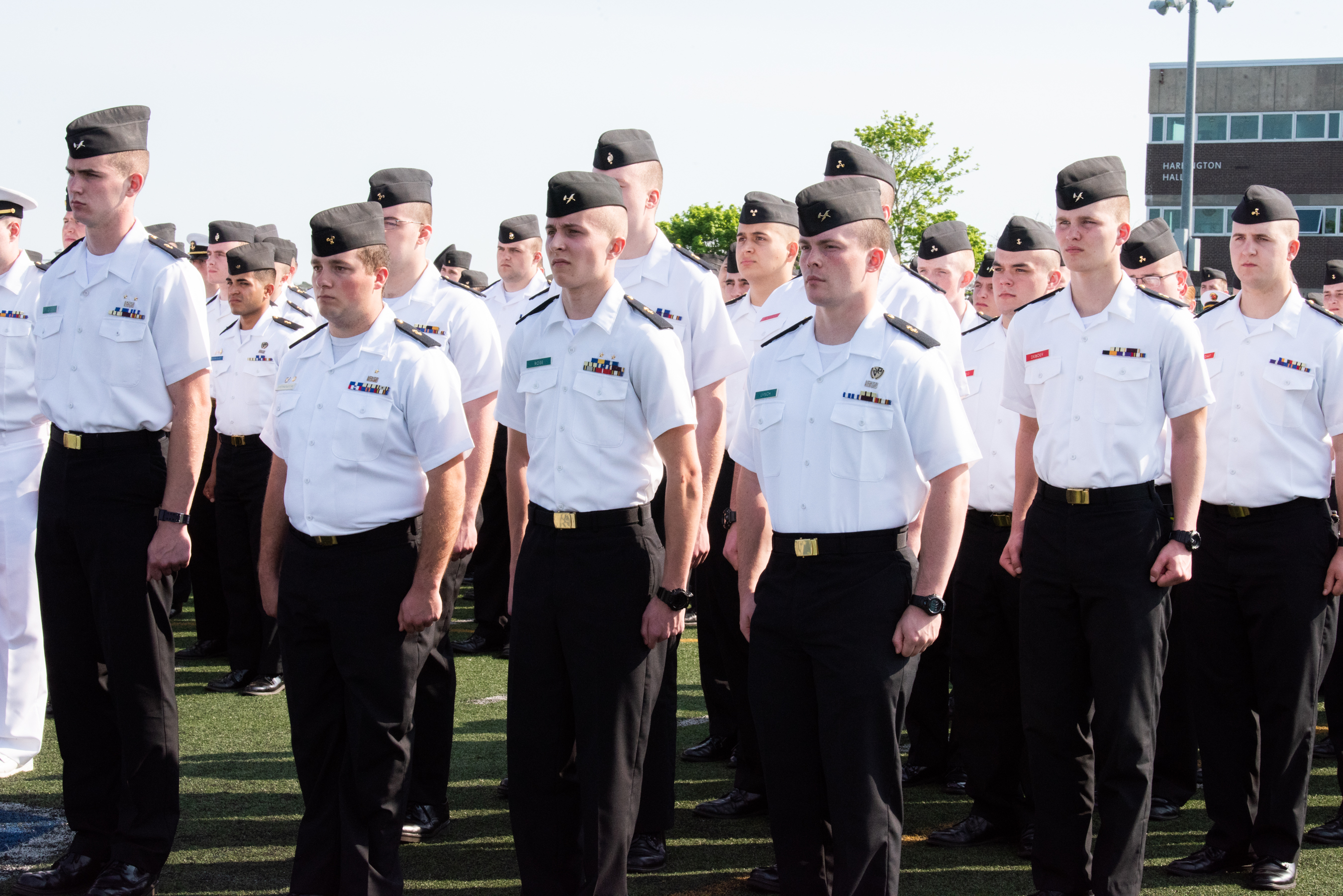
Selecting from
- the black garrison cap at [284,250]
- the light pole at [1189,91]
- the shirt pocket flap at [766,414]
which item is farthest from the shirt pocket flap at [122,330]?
the light pole at [1189,91]

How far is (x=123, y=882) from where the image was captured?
401 cm

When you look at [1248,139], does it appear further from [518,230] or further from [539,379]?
[539,379]

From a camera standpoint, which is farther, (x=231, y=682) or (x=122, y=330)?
(x=231, y=682)

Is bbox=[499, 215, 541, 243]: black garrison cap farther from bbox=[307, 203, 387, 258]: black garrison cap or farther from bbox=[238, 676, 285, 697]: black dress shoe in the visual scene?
bbox=[307, 203, 387, 258]: black garrison cap

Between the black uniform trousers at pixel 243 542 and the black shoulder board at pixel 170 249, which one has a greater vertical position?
the black shoulder board at pixel 170 249

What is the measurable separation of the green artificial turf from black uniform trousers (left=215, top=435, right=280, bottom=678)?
2.22 ft

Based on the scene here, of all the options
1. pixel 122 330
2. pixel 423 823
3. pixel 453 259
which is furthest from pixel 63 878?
pixel 453 259

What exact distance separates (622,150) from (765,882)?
266cm

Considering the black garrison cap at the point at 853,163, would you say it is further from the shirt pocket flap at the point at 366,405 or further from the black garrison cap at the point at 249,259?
the black garrison cap at the point at 249,259

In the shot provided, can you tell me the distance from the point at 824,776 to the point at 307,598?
5.15 ft

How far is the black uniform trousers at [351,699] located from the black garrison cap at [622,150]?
1.73 m

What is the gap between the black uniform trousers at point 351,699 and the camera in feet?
12.4

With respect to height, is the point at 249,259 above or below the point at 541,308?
above

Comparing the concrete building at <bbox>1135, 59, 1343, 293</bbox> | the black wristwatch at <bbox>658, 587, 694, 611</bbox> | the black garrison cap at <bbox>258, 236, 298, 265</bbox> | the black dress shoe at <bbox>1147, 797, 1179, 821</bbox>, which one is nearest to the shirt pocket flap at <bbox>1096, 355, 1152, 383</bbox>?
the black wristwatch at <bbox>658, 587, 694, 611</bbox>
